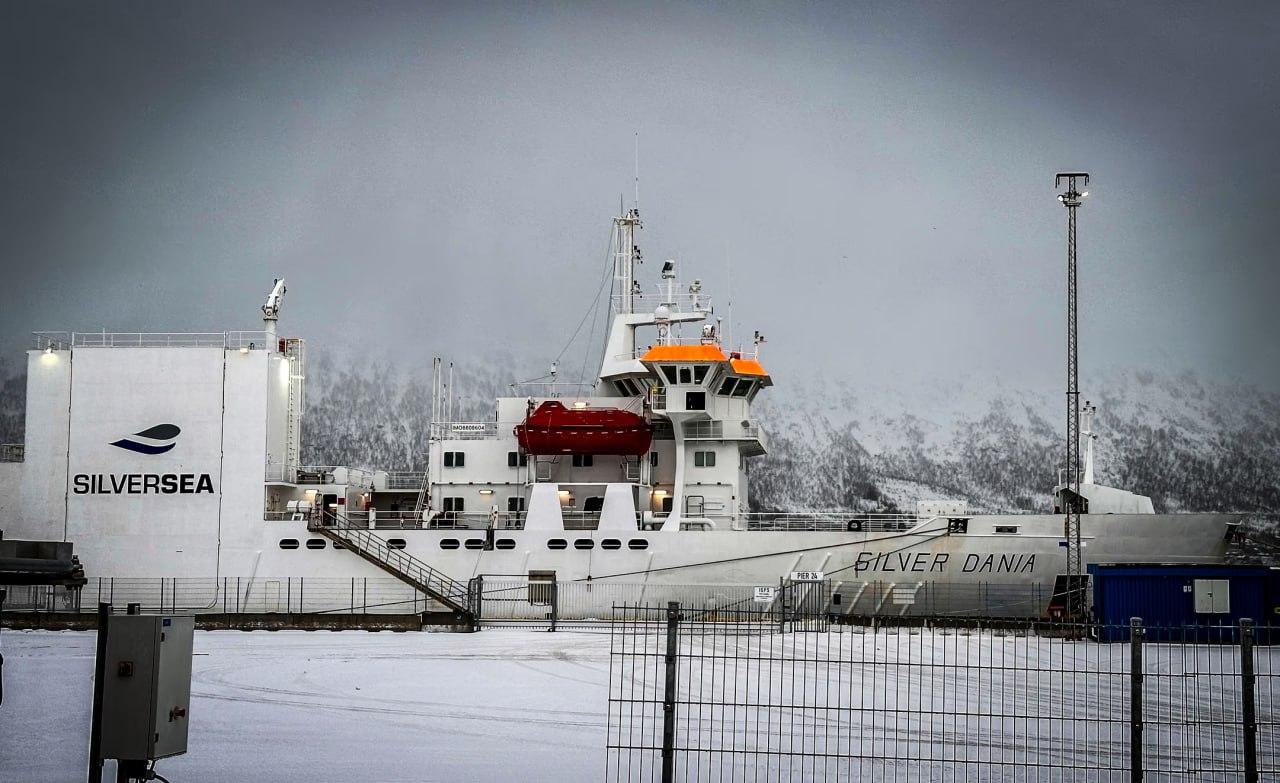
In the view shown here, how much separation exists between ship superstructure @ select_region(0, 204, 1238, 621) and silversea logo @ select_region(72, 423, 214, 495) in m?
0.04

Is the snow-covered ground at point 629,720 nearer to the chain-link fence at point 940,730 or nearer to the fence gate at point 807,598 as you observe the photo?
the chain-link fence at point 940,730

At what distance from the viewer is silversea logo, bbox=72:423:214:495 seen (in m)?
31.6

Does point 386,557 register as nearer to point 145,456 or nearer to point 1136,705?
point 145,456

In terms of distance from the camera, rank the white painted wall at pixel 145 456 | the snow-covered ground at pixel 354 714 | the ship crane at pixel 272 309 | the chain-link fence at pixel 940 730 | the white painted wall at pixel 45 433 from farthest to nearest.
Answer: the ship crane at pixel 272 309 → the white painted wall at pixel 45 433 → the white painted wall at pixel 145 456 → the snow-covered ground at pixel 354 714 → the chain-link fence at pixel 940 730

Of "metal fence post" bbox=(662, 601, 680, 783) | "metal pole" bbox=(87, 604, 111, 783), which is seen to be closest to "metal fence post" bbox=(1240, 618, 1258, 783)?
"metal fence post" bbox=(662, 601, 680, 783)

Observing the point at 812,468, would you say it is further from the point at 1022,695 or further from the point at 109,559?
the point at 1022,695

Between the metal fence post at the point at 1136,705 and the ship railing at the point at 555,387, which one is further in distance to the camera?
the ship railing at the point at 555,387

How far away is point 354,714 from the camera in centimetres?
1274

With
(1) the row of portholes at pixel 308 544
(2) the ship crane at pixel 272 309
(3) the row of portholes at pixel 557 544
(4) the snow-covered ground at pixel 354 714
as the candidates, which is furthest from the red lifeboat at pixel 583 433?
(4) the snow-covered ground at pixel 354 714

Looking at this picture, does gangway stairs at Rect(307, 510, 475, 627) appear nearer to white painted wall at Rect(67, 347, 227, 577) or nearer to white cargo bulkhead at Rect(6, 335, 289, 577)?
white cargo bulkhead at Rect(6, 335, 289, 577)

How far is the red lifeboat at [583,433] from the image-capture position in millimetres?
31219

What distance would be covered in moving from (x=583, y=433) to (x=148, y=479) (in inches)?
410

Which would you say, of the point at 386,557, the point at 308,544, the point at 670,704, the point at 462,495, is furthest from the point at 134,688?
the point at 462,495

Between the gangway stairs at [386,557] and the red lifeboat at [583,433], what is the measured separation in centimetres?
367
